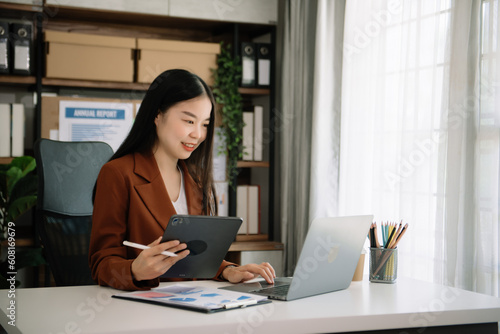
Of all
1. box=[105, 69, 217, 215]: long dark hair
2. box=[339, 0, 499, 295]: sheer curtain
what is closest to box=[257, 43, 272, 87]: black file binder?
box=[339, 0, 499, 295]: sheer curtain

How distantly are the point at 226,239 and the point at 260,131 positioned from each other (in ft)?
7.05

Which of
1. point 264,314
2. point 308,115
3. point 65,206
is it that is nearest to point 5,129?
point 65,206

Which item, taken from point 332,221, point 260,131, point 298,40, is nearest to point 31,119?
point 260,131

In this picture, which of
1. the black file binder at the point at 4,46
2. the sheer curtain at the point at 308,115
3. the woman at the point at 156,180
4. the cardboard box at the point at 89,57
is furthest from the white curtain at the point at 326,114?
the black file binder at the point at 4,46

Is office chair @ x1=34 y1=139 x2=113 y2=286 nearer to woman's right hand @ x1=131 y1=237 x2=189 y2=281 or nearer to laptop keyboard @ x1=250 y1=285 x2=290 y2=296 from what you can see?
woman's right hand @ x1=131 y1=237 x2=189 y2=281

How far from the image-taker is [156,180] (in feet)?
5.32

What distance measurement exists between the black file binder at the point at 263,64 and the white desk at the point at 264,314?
88.7 inches

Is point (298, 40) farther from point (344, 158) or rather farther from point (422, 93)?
point (422, 93)

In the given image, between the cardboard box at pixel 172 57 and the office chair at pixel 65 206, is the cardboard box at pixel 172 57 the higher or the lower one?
the higher one

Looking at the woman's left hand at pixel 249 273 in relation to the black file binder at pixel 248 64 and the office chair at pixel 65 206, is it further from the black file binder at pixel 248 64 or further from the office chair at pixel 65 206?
the black file binder at pixel 248 64

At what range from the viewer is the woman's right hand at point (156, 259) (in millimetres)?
1274

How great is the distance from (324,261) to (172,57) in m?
2.29

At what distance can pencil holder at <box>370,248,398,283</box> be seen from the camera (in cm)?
162

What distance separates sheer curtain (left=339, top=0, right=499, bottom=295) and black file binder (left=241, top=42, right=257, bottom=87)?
715 mm
